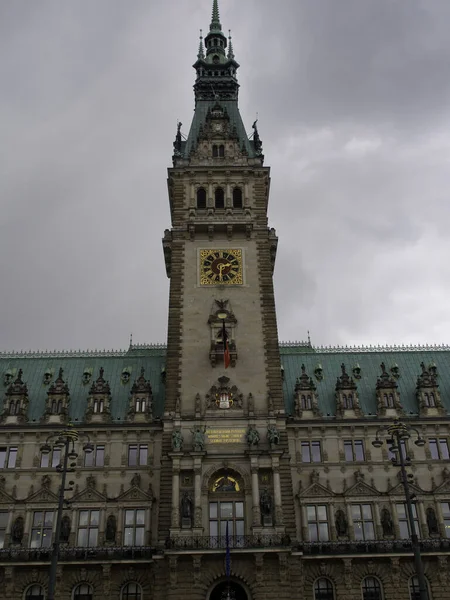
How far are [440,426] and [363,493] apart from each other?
361 inches

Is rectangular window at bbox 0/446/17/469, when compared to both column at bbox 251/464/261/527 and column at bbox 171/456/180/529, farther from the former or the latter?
column at bbox 251/464/261/527

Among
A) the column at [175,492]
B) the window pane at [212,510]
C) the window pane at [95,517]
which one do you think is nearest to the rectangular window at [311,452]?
the window pane at [212,510]

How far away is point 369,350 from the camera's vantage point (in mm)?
65938

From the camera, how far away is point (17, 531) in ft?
164

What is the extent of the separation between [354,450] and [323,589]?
11.3m

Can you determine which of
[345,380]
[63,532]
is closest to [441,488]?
[345,380]

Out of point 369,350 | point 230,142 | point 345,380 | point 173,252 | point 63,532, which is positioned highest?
point 230,142

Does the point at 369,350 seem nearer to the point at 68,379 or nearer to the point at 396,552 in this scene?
the point at 396,552

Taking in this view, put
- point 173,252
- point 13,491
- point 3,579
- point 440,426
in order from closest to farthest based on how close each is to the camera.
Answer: point 3,579 < point 13,491 < point 440,426 < point 173,252

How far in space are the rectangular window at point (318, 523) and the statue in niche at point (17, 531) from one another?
22.5m

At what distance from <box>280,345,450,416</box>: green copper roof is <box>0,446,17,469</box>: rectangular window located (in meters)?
23.4

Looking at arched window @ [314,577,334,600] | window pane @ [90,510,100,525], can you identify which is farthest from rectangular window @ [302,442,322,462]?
window pane @ [90,510,100,525]

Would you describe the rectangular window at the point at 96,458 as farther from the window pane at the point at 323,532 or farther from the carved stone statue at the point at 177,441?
the window pane at the point at 323,532

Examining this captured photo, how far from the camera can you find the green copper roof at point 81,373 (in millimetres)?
57031
